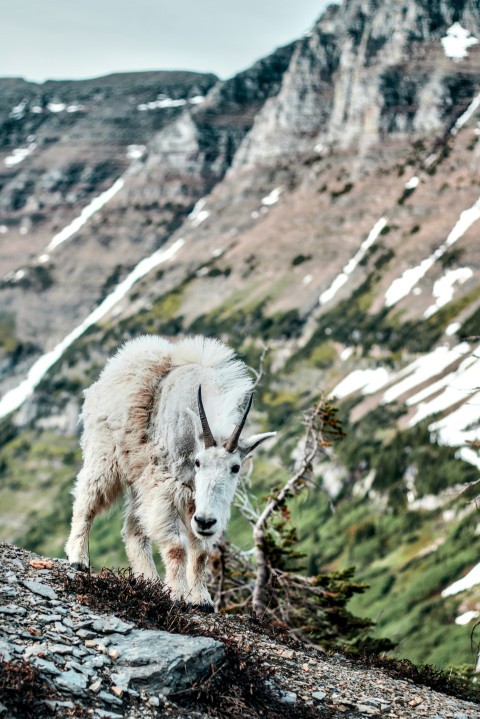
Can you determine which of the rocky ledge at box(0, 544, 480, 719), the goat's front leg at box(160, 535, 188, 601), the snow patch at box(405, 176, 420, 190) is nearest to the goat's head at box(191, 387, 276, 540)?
the goat's front leg at box(160, 535, 188, 601)

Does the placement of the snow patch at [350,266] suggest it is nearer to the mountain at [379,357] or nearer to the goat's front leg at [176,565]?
the mountain at [379,357]

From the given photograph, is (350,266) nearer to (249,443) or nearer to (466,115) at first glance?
(466,115)

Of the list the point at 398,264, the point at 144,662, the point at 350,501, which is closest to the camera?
the point at 144,662

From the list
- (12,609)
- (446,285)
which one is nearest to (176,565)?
(12,609)

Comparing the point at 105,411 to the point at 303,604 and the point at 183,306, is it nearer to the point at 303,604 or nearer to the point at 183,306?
the point at 303,604

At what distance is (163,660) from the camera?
28.4 ft

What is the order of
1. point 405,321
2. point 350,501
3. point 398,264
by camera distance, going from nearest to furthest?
point 350,501, point 405,321, point 398,264

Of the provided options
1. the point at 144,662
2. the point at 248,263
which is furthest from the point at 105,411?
the point at 248,263

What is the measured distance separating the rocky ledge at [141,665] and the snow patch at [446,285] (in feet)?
402

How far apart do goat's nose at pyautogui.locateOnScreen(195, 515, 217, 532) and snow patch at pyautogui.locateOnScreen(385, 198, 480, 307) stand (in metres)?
135

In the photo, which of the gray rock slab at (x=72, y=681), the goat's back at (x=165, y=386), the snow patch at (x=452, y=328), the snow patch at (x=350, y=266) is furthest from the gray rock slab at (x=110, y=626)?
the snow patch at (x=350, y=266)

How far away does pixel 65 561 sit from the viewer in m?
11.7

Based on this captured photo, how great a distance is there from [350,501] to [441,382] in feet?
57.1

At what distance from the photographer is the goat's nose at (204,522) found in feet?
34.6
